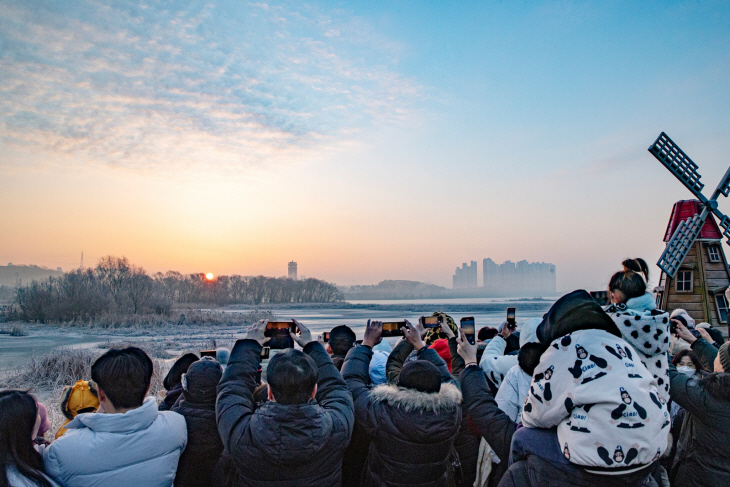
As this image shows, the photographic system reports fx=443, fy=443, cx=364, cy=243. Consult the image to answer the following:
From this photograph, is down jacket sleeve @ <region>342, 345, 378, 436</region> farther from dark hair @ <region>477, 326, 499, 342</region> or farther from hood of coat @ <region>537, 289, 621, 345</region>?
dark hair @ <region>477, 326, 499, 342</region>

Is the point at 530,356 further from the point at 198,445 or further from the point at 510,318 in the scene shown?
the point at 198,445

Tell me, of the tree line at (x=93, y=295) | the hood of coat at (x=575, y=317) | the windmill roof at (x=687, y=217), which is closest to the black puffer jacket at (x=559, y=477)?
the hood of coat at (x=575, y=317)

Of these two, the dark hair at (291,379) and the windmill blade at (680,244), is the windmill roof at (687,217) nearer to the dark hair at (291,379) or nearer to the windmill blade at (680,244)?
the windmill blade at (680,244)

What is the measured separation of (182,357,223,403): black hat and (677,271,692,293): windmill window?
1470 centimetres

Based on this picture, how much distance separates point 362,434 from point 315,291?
10556 centimetres

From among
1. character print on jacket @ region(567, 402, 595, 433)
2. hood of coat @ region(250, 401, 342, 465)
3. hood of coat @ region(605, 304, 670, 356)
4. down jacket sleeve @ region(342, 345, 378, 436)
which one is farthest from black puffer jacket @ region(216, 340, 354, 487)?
hood of coat @ region(605, 304, 670, 356)

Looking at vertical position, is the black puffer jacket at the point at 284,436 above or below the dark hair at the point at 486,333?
below

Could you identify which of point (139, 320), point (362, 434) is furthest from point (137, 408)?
A: point (139, 320)

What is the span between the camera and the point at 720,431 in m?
2.65

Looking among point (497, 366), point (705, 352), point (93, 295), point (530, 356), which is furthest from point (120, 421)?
point (93, 295)

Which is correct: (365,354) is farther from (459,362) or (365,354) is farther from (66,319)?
(66,319)

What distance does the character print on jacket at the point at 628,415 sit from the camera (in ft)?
5.39

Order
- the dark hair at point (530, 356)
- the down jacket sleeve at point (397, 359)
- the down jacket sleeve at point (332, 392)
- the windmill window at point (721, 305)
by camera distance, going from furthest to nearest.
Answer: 1. the windmill window at point (721, 305)
2. the down jacket sleeve at point (397, 359)
3. the dark hair at point (530, 356)
4. the down jacket sleeve at point (332, 392)

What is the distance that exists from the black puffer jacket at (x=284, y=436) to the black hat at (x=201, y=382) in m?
0.29
